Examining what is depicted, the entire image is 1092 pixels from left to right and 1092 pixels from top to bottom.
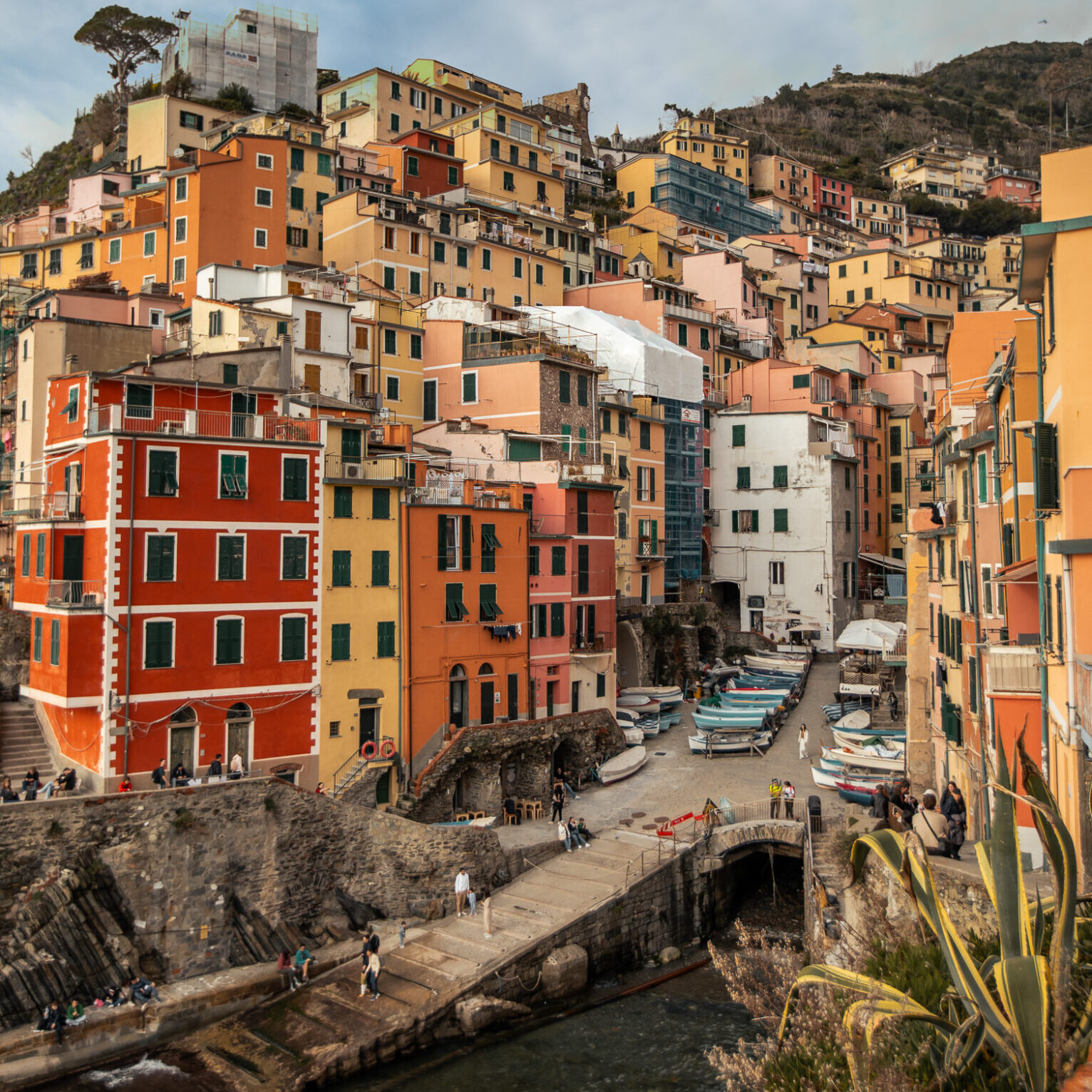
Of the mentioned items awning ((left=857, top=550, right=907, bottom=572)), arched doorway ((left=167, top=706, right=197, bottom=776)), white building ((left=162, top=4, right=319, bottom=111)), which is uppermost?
white building ((left=162, top=4, right=319, bottom=111))

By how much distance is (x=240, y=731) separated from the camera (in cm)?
3403

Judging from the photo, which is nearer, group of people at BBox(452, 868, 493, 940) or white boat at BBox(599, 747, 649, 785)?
group of people at BBox(452, 868, 493, 940)

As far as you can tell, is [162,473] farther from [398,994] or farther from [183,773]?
[398,994]

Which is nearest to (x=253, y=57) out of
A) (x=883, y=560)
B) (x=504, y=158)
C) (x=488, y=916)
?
(x=504, y=158)

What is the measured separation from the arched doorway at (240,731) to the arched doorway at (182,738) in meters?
1.10

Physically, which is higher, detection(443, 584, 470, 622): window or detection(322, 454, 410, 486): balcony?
detection(322, 454, 410, 486): balcony

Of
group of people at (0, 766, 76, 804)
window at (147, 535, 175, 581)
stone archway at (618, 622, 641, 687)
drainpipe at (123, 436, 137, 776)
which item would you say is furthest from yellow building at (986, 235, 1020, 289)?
group of people at (0, 766, 76, 804)

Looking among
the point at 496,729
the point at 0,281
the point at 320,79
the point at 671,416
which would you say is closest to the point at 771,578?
the point at 671,416

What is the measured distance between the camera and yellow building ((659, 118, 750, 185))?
368 feet

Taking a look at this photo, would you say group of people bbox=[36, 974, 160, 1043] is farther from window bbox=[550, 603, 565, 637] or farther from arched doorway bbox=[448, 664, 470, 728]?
window bbox=[550, 603, 565, 637]

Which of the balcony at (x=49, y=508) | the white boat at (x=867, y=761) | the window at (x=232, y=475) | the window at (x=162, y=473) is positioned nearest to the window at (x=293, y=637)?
the window at (x=232, y=475)

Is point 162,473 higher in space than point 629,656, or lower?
higher

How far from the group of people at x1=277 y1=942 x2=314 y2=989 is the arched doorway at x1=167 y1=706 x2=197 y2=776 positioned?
6704 mm

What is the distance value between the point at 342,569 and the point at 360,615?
5.71 feet
